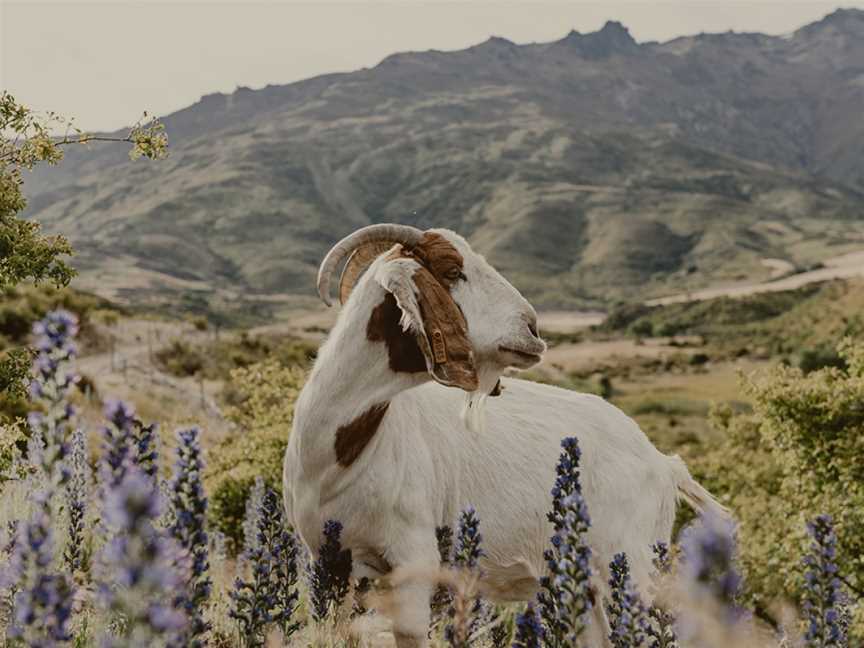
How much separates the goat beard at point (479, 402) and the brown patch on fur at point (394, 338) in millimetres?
358

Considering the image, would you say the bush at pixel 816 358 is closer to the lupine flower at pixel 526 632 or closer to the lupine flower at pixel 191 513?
the lupine flower at pixel 526 632

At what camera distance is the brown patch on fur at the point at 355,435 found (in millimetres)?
4848

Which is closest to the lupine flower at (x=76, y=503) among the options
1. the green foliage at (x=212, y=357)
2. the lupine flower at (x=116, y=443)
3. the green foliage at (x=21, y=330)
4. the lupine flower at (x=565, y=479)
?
the green foliage at (x=21, y=330)

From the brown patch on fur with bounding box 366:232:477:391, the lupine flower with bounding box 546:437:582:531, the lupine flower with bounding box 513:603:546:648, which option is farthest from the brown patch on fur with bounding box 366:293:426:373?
the lupine flower with bounding box 513:603:546:648

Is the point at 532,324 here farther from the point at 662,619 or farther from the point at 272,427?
the point at 272,427

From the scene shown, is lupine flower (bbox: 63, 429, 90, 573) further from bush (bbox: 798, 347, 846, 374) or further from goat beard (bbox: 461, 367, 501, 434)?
bush (bbox: 798, 347, 846, 374)

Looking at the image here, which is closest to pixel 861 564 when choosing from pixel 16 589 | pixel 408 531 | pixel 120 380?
pixel 408 531

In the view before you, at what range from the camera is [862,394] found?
15367 millimetres

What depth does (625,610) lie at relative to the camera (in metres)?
3.55

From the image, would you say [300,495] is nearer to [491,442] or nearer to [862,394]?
[491,442]

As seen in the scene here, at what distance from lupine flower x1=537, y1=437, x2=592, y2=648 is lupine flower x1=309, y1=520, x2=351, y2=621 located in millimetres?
1132

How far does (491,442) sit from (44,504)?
11.3 ft

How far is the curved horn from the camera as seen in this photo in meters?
5.09

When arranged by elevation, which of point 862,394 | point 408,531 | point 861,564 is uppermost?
point 408,531
